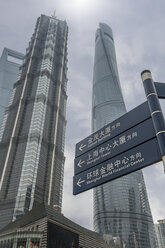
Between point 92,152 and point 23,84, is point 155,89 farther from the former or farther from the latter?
point 23,84

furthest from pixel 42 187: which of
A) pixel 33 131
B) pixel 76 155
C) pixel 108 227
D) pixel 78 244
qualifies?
pixel 76 155

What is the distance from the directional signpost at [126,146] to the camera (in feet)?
23.7

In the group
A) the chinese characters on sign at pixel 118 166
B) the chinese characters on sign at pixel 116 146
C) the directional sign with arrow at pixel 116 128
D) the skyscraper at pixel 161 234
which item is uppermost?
the skyscraper at pixel 161 234

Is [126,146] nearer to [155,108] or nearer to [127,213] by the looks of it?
[155,108]

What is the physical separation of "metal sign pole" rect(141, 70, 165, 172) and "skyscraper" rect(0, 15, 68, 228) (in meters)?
119

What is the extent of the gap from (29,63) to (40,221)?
173 m


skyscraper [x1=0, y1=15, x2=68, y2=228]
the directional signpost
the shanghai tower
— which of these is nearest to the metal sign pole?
the directional signpost

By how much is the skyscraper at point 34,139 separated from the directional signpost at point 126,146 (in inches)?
4591

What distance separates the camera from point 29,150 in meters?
140

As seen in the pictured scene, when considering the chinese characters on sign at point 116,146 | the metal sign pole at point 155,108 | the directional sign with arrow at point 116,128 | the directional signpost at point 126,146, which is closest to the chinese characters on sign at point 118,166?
the directional signpost at point 126,146

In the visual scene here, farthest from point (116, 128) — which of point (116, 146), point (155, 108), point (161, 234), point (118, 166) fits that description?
point (161, 234)

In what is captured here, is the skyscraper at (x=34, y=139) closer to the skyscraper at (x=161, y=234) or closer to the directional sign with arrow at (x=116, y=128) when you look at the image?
the skyscraper at (x=161, y=234)

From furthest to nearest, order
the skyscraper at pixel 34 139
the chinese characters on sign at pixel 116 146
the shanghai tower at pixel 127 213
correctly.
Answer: the shanghai tower at pixel 127 213 → the skyscraper at pixel 34 139 → the chinese characters on sign at pixel 116 146

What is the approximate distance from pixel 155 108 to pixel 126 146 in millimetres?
1612
